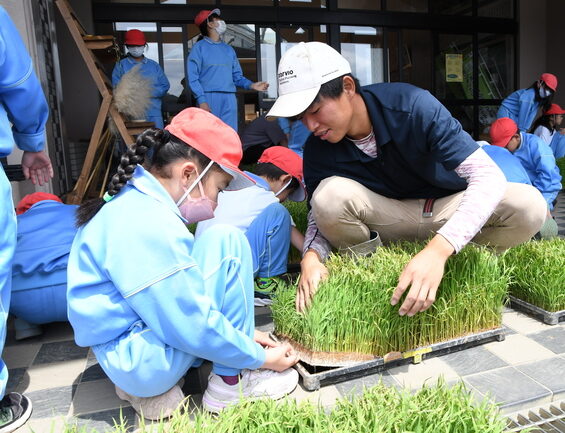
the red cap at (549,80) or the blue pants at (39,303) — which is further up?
the red cap at (549,80)

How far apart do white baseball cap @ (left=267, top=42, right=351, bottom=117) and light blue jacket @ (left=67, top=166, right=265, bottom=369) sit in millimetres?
674

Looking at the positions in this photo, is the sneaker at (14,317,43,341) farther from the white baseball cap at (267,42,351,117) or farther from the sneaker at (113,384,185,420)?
the white baseball cap at (267,42,351,117)

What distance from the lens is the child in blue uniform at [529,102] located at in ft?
20.6

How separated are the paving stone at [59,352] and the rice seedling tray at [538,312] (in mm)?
2095

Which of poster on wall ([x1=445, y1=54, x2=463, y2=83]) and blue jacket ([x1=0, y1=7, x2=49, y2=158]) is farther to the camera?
poster on wall ([x1=445, y1=54, x2=463, y2=83])

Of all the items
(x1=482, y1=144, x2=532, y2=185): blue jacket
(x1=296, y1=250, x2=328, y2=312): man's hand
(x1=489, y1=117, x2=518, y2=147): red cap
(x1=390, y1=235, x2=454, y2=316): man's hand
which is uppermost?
(x1=489, y1=117, x2=518, y2=147): red cap

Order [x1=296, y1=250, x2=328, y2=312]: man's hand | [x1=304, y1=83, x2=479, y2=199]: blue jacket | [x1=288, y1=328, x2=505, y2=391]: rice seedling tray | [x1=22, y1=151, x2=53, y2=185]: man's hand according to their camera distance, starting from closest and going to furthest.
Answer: [x1=288, y1=328, x2=505, y2=391]: rice seedling tray → [x1=296, y1=250, x2=328, y2=312]: man's hand → [x1=304, y1=83, x2=479, y2=199]: blue jacket → [x1=22, y1=151, x2=53, y2=185]: man's hand

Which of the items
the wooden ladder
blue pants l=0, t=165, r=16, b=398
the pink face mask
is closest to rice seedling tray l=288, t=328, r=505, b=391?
the pink face mask

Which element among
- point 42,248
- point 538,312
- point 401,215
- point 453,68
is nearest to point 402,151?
point 401,215

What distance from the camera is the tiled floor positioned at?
1.66 metres

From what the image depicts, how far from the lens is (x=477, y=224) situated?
182 cm

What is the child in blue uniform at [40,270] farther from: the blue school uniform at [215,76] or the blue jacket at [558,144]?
the blue jacket at [558,144]

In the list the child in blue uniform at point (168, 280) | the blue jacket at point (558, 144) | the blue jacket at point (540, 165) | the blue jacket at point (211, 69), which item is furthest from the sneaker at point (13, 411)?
the blue jacket at point (558, 144)

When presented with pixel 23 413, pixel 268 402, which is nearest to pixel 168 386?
pixel 268 402
